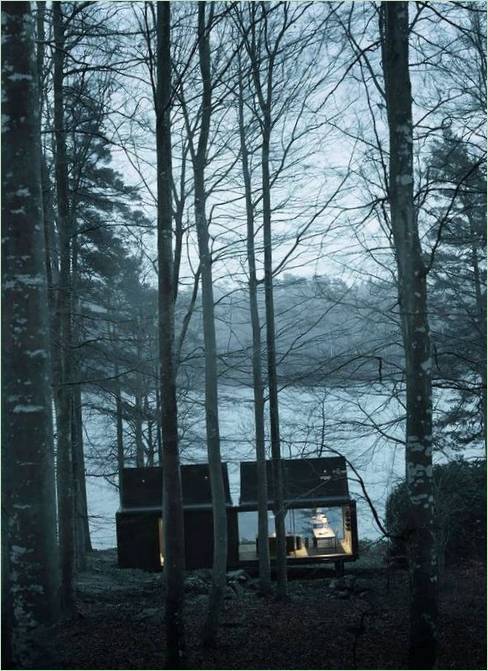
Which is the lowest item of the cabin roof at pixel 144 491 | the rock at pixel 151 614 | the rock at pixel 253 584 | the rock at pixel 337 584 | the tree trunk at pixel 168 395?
the rock at pixel 253 584

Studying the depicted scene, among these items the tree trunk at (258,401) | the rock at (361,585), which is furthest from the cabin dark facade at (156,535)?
the rock at (361,585)

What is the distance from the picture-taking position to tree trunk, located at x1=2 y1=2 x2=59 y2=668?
4.14 m

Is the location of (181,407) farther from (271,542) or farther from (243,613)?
(243,613)

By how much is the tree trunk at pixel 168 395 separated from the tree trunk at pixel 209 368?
46.9 inches

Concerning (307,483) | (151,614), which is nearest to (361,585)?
(307,483)

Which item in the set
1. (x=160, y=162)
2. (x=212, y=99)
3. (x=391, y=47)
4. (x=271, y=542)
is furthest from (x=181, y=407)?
(x=391, y=47)

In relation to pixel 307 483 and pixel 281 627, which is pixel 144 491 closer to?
pixel 307 483

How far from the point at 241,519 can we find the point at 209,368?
7690 millimetres

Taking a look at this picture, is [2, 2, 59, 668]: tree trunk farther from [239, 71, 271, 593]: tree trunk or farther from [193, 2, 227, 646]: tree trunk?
[239, 71, 271, 593]: tree trunk

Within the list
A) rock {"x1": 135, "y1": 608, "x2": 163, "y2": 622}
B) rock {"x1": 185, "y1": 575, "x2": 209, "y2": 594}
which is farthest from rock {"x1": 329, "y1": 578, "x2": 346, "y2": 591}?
rock {"x1": 135, "y1": 608, "x2": 163, "y2": 622}

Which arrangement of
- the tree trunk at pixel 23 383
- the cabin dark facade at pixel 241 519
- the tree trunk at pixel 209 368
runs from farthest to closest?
the cabin dark facade at pixel 241 519, the tree trunk at pixel 209 368, the tree trunk at pixel 23 383

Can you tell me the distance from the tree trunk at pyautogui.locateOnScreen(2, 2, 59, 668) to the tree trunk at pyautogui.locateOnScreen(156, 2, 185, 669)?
7.33ft

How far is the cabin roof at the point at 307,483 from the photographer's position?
48.4ft

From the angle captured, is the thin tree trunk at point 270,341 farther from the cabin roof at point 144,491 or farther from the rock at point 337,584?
the cabin roof at point 144,491
